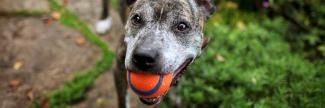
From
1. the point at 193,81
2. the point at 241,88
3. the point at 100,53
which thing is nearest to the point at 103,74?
the point at 100,53

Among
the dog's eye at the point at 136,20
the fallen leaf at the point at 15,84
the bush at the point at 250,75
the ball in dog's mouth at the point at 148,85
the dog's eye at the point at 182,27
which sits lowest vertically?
the bush at the point at 250,75

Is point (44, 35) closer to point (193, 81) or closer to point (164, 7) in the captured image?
point (193, 81)

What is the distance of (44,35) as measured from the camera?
5746 mm

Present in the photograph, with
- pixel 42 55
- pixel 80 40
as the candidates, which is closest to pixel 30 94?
pixel 42 55

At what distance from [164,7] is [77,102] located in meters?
2.04

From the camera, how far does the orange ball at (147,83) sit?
305 centimetres

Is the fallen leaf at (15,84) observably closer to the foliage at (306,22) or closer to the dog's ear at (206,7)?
the dog's ear at (206,7)

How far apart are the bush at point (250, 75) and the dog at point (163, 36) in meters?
1.08

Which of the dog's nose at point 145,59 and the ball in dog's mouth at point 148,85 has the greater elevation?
the dog's nose at point 145,59

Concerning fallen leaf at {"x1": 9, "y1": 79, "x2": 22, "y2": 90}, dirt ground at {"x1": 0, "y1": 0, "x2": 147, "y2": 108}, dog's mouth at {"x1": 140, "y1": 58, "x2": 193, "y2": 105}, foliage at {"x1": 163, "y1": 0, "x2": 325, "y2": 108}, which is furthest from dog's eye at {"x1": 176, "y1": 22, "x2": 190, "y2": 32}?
fallen leaf at {"x1": 9, "y1": 79, "x2": 22, "y2": 90}

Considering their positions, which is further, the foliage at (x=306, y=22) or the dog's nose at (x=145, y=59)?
A: the foliage at (x=306, y=22)

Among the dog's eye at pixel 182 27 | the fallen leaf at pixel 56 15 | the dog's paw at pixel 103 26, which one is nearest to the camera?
the dog's eye at pixel 182 27

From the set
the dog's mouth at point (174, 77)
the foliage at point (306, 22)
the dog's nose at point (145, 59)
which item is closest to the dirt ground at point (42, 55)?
the dog's mouth at point (174, 77)

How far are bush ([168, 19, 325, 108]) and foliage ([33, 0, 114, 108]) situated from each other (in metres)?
1.20
